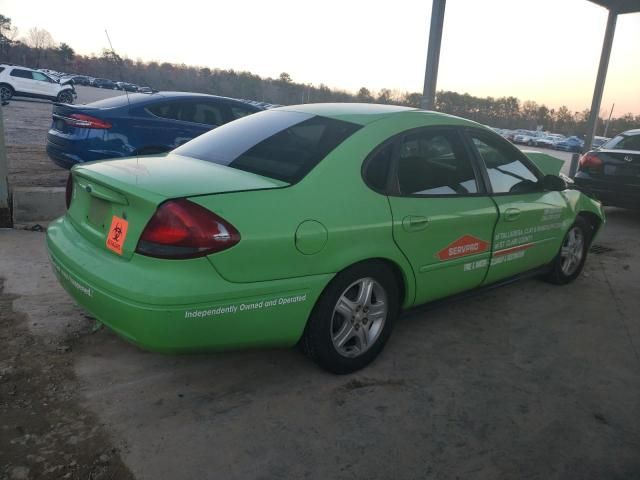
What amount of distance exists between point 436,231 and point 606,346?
5.50ft

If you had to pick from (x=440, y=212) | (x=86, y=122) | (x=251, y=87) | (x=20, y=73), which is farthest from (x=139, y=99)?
(x=251, y=87)

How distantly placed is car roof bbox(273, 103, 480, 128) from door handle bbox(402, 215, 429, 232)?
62 centimetres

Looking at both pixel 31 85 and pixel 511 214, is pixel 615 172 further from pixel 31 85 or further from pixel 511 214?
pixel 31 85

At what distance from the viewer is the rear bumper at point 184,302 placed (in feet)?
7.41

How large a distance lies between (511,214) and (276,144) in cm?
182

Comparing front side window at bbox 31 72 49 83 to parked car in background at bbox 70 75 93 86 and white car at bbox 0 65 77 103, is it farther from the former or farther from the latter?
parked car in background at bbox 70 75 93 86

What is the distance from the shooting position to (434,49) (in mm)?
7473

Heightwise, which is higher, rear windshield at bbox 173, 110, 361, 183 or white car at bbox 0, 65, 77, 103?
white car at bbox 0, 65, 77, 103

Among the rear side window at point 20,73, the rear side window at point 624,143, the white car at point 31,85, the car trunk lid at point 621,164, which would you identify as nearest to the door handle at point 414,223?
the car trunk lid at point 621,164

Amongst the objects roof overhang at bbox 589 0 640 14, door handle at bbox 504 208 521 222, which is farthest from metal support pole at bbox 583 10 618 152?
door handle at bbox 504 208 521 222

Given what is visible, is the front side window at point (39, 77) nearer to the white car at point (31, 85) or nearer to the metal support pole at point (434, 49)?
the white car at point (31, 85)

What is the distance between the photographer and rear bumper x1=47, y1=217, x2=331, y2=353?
7.41 feet

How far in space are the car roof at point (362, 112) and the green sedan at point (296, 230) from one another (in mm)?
14

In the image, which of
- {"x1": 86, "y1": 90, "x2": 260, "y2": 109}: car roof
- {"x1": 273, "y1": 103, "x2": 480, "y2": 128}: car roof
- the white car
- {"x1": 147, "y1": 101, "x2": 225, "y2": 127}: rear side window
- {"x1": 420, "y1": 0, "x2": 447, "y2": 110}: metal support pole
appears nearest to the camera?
{"x1": 273, "y1": 103, "x2": 480, "y2": 128}: car roof
